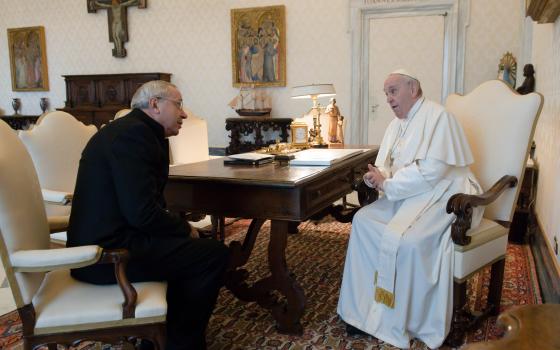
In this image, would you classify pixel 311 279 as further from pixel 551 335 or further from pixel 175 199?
pixel 551 335

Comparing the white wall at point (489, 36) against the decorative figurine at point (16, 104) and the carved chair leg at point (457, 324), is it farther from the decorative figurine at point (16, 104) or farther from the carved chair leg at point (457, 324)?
the decorative figurine at point (16, 104)

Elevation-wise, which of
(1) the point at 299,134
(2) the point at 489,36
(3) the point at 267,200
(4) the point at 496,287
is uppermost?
(2) the point at 489,36

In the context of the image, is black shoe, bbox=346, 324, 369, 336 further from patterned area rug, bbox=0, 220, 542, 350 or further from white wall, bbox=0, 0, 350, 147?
white wall, bbox=0, 0, 350, 147

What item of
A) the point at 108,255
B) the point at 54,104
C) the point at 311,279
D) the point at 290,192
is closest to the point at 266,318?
the point at 311,279

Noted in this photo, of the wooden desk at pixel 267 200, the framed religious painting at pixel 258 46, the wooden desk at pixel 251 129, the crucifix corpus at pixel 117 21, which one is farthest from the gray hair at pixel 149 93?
the crucifix corpus at pixel 117 21

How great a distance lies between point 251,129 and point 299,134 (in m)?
4.47

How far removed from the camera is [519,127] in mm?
2920

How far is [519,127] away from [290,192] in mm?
1503

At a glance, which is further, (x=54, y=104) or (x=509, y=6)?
(x=54, y=104)

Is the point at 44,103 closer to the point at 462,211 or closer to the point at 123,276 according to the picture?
the point at 123,276

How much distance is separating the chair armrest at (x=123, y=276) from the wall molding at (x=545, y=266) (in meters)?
2.20

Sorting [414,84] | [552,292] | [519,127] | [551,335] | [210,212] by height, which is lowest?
[552,292]

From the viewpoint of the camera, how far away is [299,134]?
158 inches

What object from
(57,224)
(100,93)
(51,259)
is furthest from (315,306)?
(100,93)
